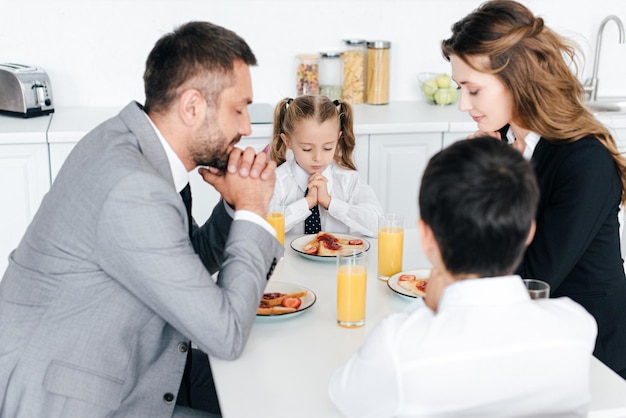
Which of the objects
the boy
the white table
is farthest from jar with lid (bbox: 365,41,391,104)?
the boy

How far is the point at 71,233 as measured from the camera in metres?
1.34

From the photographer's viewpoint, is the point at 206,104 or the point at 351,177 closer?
the point at 206,104

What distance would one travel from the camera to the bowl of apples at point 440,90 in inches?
134

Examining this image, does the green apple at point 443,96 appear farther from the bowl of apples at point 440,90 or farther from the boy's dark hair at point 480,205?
the boy's dark hair at point 480,205

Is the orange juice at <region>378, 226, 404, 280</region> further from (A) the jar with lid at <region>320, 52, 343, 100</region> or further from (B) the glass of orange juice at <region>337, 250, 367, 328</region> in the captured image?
(A) the jar with lid at <region>320, 52, 343, 100</region>

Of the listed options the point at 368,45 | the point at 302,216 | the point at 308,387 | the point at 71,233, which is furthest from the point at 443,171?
the point at 368,45

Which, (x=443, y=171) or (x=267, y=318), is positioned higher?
(x=443, y=171)

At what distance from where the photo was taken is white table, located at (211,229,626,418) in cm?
117

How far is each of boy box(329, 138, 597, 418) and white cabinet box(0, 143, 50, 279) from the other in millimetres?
2048

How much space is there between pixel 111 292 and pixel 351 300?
0.44 meters

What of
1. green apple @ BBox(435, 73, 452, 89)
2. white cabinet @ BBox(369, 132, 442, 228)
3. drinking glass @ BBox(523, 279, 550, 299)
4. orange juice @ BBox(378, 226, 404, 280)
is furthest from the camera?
green apple @ BBox(435, 73, 452, 89)

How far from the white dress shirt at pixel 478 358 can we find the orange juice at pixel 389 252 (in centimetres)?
65

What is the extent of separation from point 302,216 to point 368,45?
4.48ft

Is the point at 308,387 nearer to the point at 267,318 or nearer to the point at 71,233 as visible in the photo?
the point at 267,318
